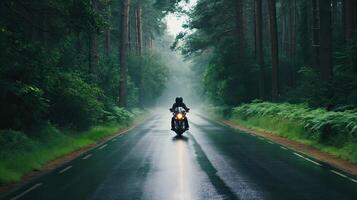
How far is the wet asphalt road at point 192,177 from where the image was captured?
9.70 metres

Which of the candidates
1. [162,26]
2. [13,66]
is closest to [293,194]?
[13,66]

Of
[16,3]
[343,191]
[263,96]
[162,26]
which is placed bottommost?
[343,191]

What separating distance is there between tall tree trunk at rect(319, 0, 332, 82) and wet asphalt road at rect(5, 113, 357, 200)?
24.2ft

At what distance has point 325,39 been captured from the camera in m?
23.1

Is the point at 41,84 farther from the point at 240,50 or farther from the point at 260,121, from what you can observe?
the point at 240,50

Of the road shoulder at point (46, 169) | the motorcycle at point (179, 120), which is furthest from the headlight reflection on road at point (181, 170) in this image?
the motorcycle at point (179, 120)

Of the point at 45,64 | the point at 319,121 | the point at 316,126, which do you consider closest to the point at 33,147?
the point at 45,64

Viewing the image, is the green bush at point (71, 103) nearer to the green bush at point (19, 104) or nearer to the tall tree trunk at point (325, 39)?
the green bush at point (19, 104)

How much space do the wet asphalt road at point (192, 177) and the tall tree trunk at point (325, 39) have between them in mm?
7385

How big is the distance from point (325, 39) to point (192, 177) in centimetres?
1407

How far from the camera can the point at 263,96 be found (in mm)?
37562

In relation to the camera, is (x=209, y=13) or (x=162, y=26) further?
(x=162, y=26)

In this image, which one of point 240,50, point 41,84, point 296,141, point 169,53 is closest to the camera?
point 41,84

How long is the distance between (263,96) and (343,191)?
28.0 m
